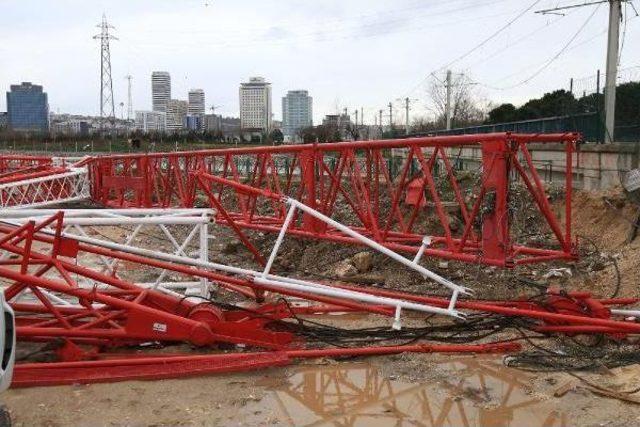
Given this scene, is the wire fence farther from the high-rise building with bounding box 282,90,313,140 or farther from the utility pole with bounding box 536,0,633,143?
the high-rise building with bounding box 282,90,313,140

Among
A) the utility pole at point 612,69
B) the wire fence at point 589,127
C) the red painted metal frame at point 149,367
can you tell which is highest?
the utility pole at point 612,69

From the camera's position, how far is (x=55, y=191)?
19516mm

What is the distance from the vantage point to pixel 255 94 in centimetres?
9681

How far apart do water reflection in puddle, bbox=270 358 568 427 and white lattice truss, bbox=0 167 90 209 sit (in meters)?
13.4

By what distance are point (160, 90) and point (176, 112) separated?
14.4ft

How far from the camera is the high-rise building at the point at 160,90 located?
356 feet

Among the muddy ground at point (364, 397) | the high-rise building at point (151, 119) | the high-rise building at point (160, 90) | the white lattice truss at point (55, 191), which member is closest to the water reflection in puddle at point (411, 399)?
the muddy ground at point (364, 397)

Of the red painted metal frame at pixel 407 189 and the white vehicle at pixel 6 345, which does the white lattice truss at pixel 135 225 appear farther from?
the white vehicle at pixel 6 345

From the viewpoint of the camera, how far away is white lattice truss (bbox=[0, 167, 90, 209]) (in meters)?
17.6

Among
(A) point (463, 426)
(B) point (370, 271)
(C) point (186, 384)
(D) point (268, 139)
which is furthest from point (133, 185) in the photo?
(D) point (268, 139)

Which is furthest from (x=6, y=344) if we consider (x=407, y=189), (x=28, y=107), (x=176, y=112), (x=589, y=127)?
(x=176, y=112)

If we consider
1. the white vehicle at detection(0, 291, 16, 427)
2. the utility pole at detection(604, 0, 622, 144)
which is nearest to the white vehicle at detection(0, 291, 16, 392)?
the white vehicle at detection(0, 291, 16, 427)

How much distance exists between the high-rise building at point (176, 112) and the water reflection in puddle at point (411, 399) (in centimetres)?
9847

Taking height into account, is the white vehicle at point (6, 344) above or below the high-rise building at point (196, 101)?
below
